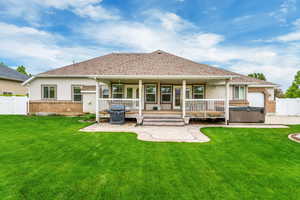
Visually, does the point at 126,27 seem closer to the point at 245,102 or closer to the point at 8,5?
the point at 8,5

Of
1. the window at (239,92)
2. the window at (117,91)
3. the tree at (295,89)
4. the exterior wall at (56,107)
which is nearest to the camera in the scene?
the window at (117,91)

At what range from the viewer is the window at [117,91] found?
12023 millimetres

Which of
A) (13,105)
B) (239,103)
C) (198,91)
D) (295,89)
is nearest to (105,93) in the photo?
(198,91)

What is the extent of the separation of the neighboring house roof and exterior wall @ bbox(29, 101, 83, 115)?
2.45 meters

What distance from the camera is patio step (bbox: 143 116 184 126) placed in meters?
8.86

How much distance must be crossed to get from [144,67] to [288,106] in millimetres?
14466

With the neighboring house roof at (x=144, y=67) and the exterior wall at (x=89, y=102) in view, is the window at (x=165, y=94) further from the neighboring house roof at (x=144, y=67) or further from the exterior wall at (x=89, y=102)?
the exterior wall at (x=89, y=102)

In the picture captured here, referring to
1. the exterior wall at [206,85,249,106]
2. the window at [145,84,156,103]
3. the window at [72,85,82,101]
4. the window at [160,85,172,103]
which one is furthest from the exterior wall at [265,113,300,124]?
the window at [72,85,82,101]

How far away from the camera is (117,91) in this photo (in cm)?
1206

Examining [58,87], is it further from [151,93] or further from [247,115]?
[247,115]

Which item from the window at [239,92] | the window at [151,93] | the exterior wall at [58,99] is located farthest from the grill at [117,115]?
the window at [239,92]

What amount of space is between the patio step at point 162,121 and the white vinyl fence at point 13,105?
10921 millimetres

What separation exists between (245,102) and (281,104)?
4603 mm

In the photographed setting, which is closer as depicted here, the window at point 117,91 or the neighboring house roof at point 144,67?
the neighboring house roof at point 144,67
